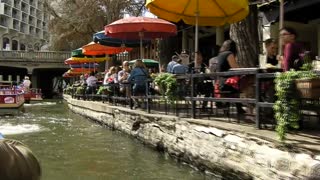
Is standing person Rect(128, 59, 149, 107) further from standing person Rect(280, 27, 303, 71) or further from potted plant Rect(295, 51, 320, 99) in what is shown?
potted plant Rect(295, 51, 320, 99)

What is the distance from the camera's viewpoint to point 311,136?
5273 millimetres

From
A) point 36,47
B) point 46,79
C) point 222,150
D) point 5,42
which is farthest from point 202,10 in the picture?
point 36,47

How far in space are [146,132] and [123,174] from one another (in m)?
2.73

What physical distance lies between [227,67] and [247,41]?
315 centimetres

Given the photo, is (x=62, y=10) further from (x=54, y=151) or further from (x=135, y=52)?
(x=54, y=151)

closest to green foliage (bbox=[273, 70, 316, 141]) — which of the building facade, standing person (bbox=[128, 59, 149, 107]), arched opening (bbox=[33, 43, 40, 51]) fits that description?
standing person (bbox=[128, 59, 149, 107])

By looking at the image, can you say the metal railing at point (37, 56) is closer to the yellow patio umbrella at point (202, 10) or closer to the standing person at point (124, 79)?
the standing person at point (124, 79)

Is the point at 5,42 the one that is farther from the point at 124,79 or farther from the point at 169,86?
the point at 169,86

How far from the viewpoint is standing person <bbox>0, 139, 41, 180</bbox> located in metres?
1.38

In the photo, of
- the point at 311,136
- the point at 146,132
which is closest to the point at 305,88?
the point at 311,136

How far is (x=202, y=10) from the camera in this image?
9.91m

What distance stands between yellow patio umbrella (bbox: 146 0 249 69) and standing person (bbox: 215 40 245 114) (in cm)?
139

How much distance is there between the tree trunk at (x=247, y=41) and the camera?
1059 cm

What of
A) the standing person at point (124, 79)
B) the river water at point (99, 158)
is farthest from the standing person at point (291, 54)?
the standing person at point (124, 79)
